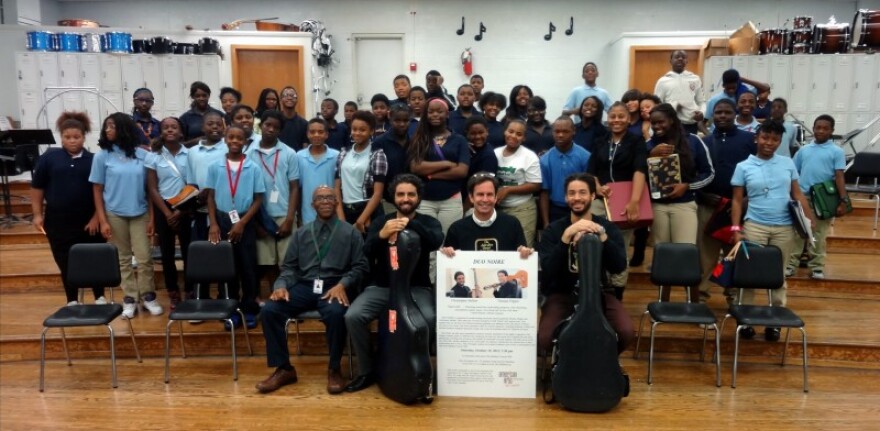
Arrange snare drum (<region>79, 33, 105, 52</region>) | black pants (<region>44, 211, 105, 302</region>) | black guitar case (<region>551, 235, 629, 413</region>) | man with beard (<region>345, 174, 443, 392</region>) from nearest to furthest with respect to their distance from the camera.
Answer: black guitar case (<region>551, 235, 629, 413</region>), man with beard (<region>345, 174, 443, 392</region>), black pants (<region>44, 211, 105, 302</region>), snare drum (<region>79, 33, 105, 52</region>)

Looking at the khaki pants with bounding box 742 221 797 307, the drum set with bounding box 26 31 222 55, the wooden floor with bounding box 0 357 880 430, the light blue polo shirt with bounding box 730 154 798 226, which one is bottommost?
the wooden floor with bounding box 0 357 880 430

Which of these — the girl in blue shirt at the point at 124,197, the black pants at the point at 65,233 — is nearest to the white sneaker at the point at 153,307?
the girl in blue shirt at the point at 124,197

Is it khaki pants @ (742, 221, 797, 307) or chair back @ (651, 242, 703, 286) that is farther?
khaki pants @ (742, 221, 797, 307)

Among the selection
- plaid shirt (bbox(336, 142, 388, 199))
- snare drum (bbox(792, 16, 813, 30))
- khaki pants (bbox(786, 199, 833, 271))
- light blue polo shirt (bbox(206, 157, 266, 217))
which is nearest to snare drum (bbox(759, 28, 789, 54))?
snare drum (bbox(792, 16, 813, 30))

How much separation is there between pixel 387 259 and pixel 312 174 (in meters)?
1.11

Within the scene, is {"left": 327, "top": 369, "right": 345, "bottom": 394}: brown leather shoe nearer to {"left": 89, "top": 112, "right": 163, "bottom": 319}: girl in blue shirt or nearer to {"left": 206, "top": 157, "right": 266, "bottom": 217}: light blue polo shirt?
{"left": 206, "top": 157, "right": 266, "bottom": 217}: light blue polo shirt

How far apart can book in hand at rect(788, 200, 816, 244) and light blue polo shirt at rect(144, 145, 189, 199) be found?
4.40m

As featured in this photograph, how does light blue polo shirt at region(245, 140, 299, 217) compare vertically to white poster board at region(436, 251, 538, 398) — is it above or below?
above

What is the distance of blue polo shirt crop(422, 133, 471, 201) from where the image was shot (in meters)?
4.22

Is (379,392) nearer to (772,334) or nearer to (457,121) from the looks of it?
(457,121)

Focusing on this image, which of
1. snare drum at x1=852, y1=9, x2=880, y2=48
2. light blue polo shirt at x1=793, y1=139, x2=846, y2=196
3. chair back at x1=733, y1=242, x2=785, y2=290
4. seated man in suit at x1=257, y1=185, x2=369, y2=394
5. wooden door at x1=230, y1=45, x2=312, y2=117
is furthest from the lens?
wooden door at x1=230, y1=45, x2=312, y2=117

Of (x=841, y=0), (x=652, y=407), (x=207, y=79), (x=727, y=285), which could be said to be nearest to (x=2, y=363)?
(x=652, y=407)

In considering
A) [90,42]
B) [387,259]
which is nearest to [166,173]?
[387,259]

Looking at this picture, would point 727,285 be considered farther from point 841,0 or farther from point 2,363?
point 841,0
